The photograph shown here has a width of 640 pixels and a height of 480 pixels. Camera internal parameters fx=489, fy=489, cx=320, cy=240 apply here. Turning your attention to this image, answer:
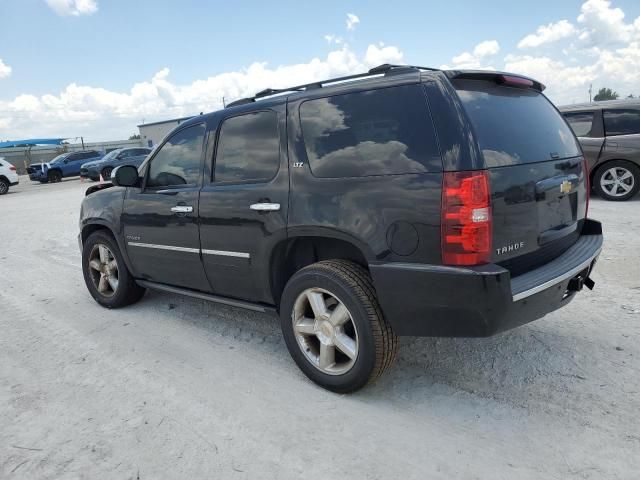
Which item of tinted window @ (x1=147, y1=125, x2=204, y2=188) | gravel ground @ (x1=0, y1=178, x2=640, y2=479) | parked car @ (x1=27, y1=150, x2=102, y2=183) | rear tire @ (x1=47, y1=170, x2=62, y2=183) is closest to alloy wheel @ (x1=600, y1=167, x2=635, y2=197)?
gravel ground @ (x1=0, y1=178, x2=640, y2=479)

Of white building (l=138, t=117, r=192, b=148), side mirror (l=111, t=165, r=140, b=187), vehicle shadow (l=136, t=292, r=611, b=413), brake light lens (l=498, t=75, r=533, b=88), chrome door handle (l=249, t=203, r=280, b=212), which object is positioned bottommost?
vehicle shadow (l=136, t=292, r=611, b=413)

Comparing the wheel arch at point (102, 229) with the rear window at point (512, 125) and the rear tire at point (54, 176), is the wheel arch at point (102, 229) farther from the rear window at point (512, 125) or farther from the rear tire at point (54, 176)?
the rear tire at point (54, 176)

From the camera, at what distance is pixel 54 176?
2705 cm

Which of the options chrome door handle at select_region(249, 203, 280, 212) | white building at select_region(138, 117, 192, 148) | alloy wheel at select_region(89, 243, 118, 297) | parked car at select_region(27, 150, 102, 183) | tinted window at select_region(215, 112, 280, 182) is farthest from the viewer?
white building at select_region(138, 117, 192, 148)

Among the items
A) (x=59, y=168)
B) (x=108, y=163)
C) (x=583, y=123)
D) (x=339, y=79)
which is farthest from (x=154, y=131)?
(x=339, y=79)

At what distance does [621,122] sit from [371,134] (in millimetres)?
7528

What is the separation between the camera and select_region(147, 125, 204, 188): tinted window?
12.5ft

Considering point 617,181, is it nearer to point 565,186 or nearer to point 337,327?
point 565,186

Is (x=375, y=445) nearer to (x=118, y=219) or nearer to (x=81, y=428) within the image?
(x=81, y=428)

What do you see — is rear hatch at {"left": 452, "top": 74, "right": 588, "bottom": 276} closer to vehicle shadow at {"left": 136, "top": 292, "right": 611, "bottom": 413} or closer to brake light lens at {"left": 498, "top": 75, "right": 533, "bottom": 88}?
brake light lens at {"left": 498, "top": 75, "right": 533, "bottom": 88}

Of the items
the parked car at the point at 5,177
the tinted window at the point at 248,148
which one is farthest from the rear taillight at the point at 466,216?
the parked car at the point at 5,177

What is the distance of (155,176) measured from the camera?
13.7ft

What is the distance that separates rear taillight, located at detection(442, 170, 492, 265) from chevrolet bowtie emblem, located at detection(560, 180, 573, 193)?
0.82 metres

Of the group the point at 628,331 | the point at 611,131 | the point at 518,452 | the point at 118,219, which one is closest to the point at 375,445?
the point at 518,452
